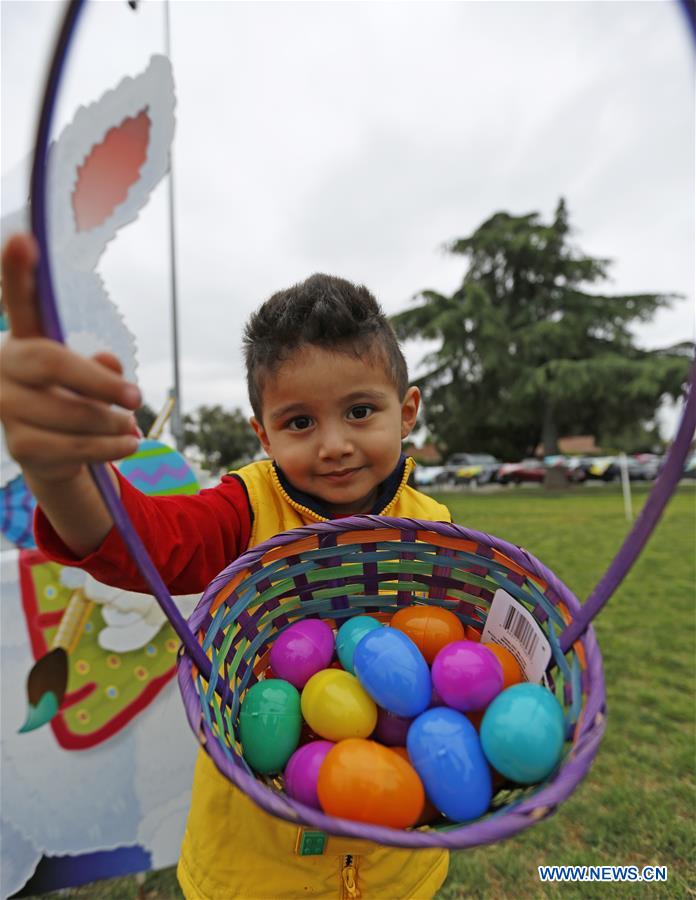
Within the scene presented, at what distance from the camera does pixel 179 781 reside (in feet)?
5.05

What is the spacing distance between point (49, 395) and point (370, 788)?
570 millimetres

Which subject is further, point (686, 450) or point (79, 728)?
point (79, 728)

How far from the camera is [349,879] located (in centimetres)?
90

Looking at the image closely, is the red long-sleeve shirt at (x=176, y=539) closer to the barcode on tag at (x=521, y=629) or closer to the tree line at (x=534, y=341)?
the barcode on tag at (x=521, y=629)

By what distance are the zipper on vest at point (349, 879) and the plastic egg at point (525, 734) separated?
33 cm

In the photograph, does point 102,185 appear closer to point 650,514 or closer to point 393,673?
point 393,673

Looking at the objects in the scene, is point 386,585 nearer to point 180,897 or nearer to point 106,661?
point 106,661

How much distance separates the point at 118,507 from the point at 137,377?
3.57 feet

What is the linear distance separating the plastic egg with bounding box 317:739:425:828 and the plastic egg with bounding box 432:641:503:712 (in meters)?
0.13

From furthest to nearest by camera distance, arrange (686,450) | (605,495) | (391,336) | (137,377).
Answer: (605,495) < (137,377) < (391,336) < (686,450)

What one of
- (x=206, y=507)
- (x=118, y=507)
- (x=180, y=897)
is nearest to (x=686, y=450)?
(x=118, y=507)

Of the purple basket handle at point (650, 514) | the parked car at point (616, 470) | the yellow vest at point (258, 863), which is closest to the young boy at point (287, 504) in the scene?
the yellow vest at point (258, 863)

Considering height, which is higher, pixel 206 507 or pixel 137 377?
pixel 137 377

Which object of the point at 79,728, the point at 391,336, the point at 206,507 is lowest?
the point at 79,728
